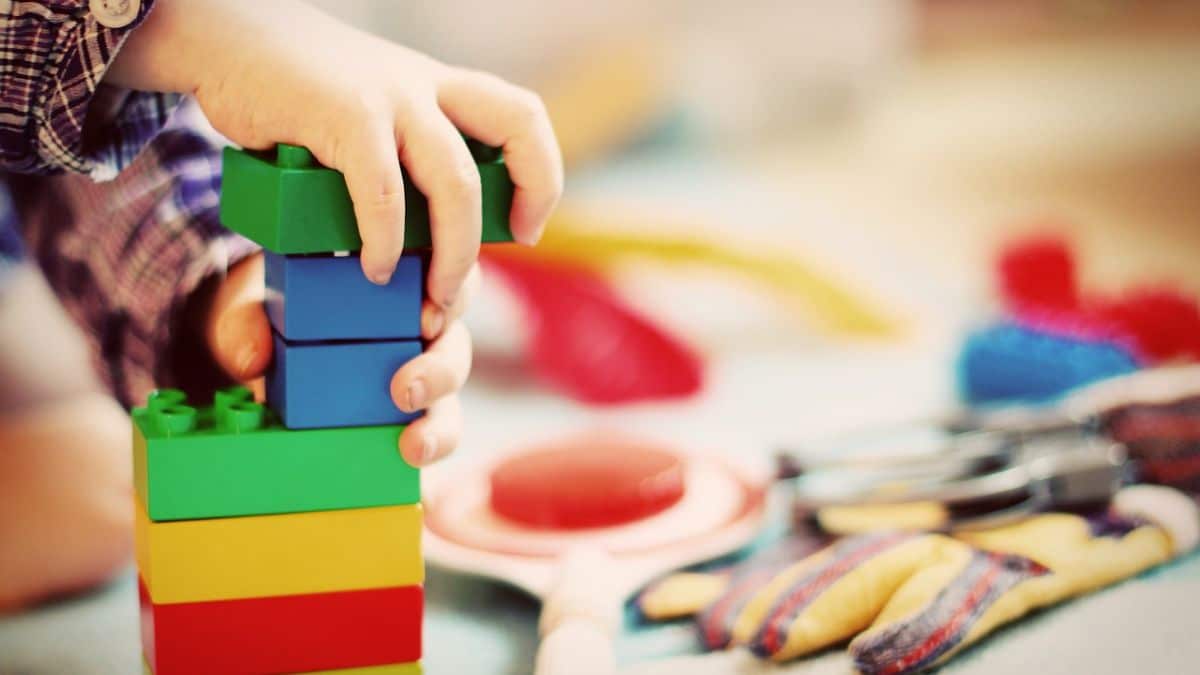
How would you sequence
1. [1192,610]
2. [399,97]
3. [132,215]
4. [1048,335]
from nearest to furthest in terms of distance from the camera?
[399,97], [1192,610], [132,215], [1048,335]

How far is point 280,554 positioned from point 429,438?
2.9 inches

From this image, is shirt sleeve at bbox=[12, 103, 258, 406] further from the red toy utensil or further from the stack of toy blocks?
the red toy utensil

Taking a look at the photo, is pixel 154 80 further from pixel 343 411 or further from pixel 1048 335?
pixel 1048 335

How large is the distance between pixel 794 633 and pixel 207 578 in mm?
247

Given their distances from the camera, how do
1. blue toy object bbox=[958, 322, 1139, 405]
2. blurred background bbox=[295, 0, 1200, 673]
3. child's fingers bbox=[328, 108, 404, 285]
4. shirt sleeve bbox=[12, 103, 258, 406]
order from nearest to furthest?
child's fingers bbox=[328, 108, 404, 285] → shirt sleeve bbox=[12, 103, 258, 406] → blue toy object bbox=[958, 322, 1139, 405] → blurred background bbox=[295, 0, 1200, 673]

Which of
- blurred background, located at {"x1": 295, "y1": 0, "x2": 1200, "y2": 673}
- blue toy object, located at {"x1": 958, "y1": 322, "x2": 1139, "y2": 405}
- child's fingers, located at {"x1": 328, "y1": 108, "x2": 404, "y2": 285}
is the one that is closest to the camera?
child's fingers, located at {"x1": 328, "y1": 108, "x2": 404, "y2": 285}

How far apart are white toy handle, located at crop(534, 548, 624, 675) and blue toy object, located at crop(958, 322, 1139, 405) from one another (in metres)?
0.39

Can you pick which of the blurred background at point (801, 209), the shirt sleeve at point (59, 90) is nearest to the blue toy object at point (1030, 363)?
the blurred background at point (801, 209)

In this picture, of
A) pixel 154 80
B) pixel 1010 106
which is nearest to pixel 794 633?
pixel 154 80

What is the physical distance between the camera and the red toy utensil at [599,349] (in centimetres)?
104

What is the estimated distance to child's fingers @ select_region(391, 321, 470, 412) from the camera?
52cm

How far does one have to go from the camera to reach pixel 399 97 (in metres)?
0.51

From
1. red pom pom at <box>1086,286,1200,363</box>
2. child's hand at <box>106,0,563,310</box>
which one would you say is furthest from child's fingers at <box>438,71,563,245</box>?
red pom pom at <box>1086,286,1200,363</box>

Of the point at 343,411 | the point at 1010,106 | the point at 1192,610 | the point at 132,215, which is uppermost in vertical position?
the point at 1010,106
